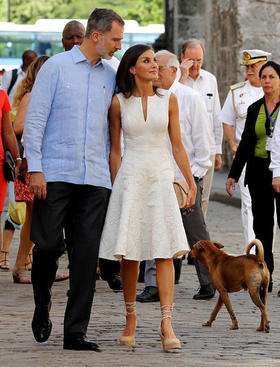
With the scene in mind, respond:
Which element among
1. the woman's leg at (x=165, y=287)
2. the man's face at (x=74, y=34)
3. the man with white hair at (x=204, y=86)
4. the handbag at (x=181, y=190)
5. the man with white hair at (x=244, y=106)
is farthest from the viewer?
the man with white hair at (x=204, y=86)

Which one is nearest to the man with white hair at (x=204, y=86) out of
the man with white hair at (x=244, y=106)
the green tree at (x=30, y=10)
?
the man with white hair at (x=244, y=106)

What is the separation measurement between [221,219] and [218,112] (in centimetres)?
492

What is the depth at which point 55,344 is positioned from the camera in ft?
20.9

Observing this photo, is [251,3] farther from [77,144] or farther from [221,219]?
[77,144]

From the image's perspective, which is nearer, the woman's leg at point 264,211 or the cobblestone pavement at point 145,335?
the cobblestone pavement at point 145,335

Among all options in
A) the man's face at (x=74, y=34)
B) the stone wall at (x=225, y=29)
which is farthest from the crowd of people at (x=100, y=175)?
the stone wall at (x=225, y=29)

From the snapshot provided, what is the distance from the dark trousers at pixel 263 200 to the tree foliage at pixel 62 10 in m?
82.2

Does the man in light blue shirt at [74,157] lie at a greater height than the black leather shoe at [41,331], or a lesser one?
greater

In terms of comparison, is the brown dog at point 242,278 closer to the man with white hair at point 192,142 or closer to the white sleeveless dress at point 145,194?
the white sleeveless dress at point 145,194

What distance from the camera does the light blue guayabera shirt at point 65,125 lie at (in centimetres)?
616

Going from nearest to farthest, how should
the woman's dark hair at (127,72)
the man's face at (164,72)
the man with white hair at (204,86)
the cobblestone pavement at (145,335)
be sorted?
the cobblestone pavement at (145,335), the woman's dark hair at (127,72), the man's face at (164,72), the man with white hair at (204,86)

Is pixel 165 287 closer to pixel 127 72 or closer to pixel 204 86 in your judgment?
pixel 127 72

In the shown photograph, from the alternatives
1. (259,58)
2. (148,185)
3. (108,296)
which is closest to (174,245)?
(148,185)

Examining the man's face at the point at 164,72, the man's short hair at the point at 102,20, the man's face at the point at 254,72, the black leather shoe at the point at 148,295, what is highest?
the man's short hair at the point at 102,20
